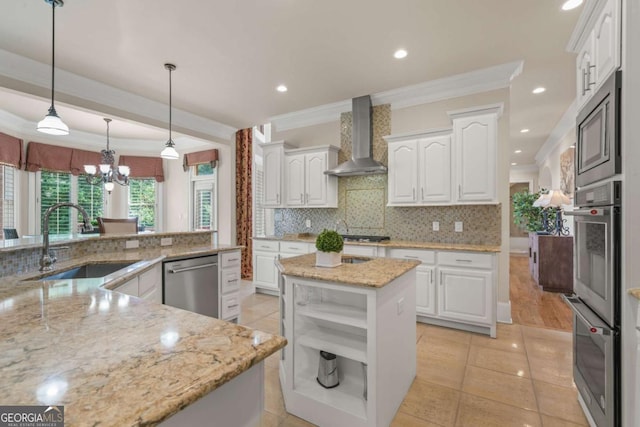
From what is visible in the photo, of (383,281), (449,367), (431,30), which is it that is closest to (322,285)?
(383,281)

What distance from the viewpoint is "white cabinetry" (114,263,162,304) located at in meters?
1.93

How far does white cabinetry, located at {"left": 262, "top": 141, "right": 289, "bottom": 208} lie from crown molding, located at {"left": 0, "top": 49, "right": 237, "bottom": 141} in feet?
4.31

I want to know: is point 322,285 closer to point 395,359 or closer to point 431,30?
point 395,359

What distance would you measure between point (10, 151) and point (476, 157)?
23.9 ft

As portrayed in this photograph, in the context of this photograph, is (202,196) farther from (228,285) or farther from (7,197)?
(228,285)

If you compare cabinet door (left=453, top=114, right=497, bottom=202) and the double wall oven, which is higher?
cabinet door (left=453, top=114, right=497, bottom=202)

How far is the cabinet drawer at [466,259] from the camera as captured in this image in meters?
3.04

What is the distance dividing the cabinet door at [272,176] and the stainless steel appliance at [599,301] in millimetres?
3712

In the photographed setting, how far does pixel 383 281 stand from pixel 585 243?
1.40 metres

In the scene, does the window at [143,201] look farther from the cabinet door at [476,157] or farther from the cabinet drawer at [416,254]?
the cabinet door at [476,157]

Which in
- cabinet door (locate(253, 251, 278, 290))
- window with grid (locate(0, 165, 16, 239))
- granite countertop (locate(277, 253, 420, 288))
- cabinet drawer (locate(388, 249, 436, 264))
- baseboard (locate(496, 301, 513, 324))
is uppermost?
window with grid (locate(0, 165, 16, 239))

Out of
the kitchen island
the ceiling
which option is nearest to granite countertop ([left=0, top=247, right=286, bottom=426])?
the kitchen island

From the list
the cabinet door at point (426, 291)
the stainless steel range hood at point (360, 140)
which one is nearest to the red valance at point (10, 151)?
the stainless steel range hood at point (360, 140)

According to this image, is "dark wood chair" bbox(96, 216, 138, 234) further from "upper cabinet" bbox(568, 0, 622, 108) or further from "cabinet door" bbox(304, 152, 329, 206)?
"upper cabinet" bbox(568, 0, 622, 108)
